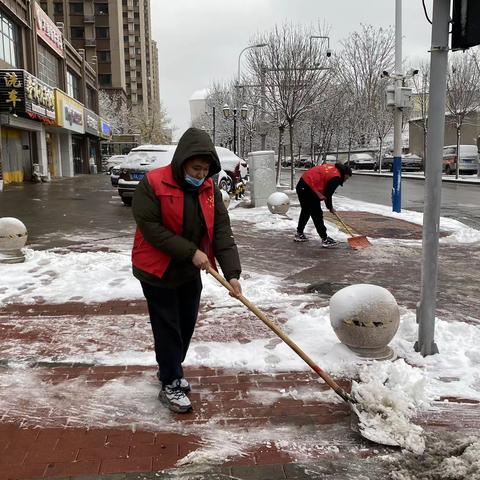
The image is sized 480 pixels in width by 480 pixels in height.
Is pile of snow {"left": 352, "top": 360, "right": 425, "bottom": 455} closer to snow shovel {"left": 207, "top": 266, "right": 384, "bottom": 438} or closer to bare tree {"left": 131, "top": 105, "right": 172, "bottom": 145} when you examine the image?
snow shovel {"left": 207, "top": 266, "right": 384, "bottom": 438}

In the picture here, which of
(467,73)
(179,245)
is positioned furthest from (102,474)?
(467,73)

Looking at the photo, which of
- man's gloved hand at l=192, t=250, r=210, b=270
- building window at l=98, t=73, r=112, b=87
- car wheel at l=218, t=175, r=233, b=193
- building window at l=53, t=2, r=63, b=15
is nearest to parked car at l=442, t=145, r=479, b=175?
car wheel at l=218, t=175, r=233, b=193

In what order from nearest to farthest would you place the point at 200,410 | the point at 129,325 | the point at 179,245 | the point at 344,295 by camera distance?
the point at 179,245, the point at 200,410, the point at 344,295, the point at 129,325

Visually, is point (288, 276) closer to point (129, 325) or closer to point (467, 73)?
point (129, 325)

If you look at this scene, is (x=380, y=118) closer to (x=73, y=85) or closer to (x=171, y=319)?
(x=73, y=85)

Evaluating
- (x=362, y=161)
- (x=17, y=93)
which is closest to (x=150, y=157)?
(x=17, y=93)

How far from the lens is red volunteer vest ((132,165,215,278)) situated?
10.4ft

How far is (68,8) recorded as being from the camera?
78438mm

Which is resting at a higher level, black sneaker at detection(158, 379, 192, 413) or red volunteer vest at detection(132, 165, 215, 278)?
red volunteer vest at detection(132, 165, 215, 278)

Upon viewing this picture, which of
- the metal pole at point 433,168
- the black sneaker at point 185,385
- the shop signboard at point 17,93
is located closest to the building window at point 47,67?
the shop signboard at point 17,93

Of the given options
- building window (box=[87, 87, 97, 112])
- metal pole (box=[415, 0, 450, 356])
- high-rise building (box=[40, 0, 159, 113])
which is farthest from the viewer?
high-rise building (box=[40, 0, 159, 113])

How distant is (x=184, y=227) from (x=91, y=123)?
40.6m

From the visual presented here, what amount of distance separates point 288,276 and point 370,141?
4283 cm

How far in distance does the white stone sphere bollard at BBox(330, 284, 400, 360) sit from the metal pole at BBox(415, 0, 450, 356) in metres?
A: 0.26
